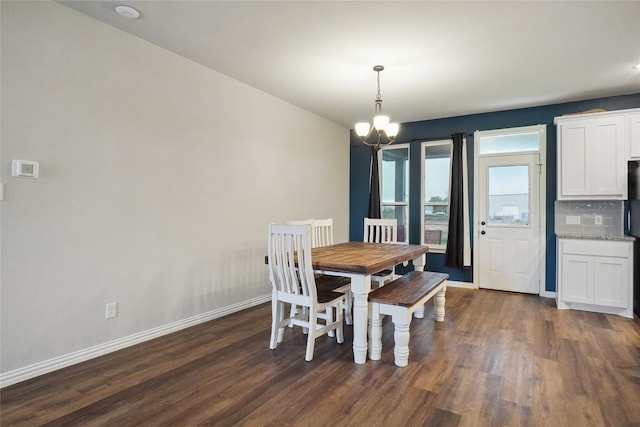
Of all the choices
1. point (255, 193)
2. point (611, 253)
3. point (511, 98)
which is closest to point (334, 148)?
point (255, 193)

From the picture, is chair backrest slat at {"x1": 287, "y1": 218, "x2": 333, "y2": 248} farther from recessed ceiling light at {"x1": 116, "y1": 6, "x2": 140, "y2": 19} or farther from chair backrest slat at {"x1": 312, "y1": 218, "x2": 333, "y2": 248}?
recessed ceiling light at {"x1": 116, "y1": 6, "x2": 140, "y2": 19}

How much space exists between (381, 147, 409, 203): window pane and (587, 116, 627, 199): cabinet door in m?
2.43

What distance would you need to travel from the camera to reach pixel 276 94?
174 inches

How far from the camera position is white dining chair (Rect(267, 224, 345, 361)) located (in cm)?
263

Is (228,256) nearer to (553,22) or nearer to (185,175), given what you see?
(185,175)

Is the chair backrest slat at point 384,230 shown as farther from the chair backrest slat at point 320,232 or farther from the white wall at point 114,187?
the white wall at point 114,187

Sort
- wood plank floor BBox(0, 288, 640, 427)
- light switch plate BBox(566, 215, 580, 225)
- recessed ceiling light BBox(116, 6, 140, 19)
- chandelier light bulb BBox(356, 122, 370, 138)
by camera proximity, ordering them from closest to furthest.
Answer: wood plank floor BBox(0, 288, 640, 427)
recessed ceiling light BBox(116, 6, 140, 19)
chandelier light bulb BBox(356, 122, 370, 138)
light switch plate BBox(566, 215, 580, 225)

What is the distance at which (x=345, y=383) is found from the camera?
2342 mm

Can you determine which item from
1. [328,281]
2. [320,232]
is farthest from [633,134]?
[328,281]

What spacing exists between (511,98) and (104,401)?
16.8 feet

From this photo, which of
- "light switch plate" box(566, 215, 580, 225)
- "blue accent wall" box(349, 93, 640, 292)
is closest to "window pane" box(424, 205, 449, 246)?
"blue accent wall" box(349, 93, 640, 292)

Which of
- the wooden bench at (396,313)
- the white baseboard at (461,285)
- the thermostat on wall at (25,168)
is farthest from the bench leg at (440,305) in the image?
the thermostat on wall at (25,168)

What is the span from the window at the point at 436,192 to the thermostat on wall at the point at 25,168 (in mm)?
4830

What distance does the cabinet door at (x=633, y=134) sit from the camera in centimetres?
393
